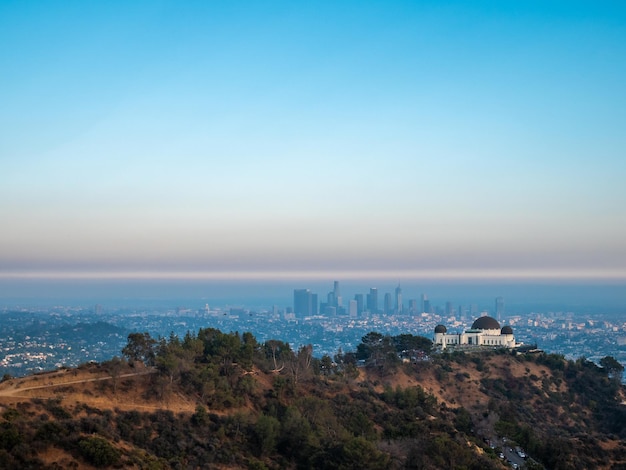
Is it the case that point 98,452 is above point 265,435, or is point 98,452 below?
above

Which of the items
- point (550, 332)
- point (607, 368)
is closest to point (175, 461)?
point (607, 368)

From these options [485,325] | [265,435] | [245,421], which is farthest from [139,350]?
[485,325]

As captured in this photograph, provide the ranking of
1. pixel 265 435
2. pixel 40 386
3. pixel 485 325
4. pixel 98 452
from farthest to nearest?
pixel 485 325 < pixel 40 386 < pixel 265 435 < pixel 98 452

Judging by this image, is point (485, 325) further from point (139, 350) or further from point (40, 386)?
point (40, 386)

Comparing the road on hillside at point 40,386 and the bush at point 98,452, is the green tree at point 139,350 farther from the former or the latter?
the bush at point 98,452

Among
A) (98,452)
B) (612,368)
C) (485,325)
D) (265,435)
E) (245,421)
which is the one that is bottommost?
(612,368)

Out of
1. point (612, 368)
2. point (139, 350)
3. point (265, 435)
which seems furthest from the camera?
point (612, 368)

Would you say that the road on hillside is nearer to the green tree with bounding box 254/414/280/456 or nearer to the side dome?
the green tree with bounding box 254/414/280/456

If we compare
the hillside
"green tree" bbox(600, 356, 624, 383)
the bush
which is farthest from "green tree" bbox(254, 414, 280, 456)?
"green tree" bbox(600, 356, 624, 383)

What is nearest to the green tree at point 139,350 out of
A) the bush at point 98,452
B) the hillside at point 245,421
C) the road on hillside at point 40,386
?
the hillside at point 245,421
